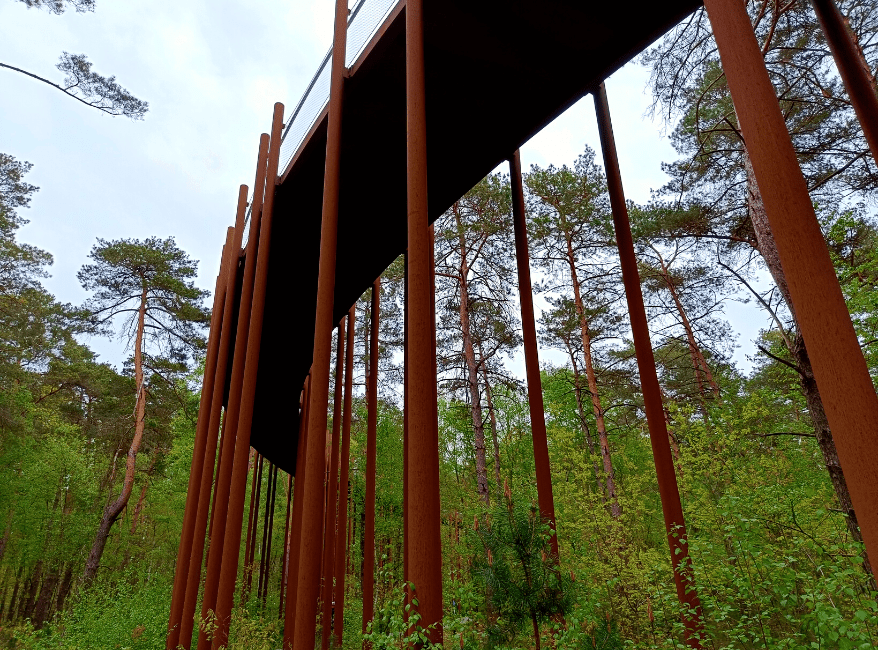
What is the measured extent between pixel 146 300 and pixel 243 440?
14.0 metres

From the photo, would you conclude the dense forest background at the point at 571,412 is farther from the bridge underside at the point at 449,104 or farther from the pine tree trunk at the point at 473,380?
the bridge underside at the point at 449,104

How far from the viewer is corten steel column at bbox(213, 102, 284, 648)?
6551 millimetres

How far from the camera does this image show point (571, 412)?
68.1 ft

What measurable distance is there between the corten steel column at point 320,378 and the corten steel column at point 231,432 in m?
2.48

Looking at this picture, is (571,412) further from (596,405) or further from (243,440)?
(243,440)

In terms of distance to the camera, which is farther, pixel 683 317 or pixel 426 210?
pixel 683 317

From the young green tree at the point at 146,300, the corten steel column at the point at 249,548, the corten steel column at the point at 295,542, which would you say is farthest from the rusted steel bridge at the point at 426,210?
the young green tree at the point at 146,300

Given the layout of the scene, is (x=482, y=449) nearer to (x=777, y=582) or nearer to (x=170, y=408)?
(x=777, y=582)

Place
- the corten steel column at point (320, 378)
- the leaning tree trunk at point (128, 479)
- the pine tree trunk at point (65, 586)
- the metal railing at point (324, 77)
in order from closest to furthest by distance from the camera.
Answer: the corten steel column at point (320, 378)
the metal railing at point (324, 77)
the leaning tree trunk at point (128, 479)
the pine tree trunk at point (65, 586)

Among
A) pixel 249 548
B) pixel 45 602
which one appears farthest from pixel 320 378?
pixel 45 602

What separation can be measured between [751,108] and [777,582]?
2985mm

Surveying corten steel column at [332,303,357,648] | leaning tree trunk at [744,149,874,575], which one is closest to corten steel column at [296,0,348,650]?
leaning tree trunk at [744,149,874,575]

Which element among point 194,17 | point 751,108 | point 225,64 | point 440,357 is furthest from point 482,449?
point 194,17

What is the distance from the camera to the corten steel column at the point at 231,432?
7270 millimetres
